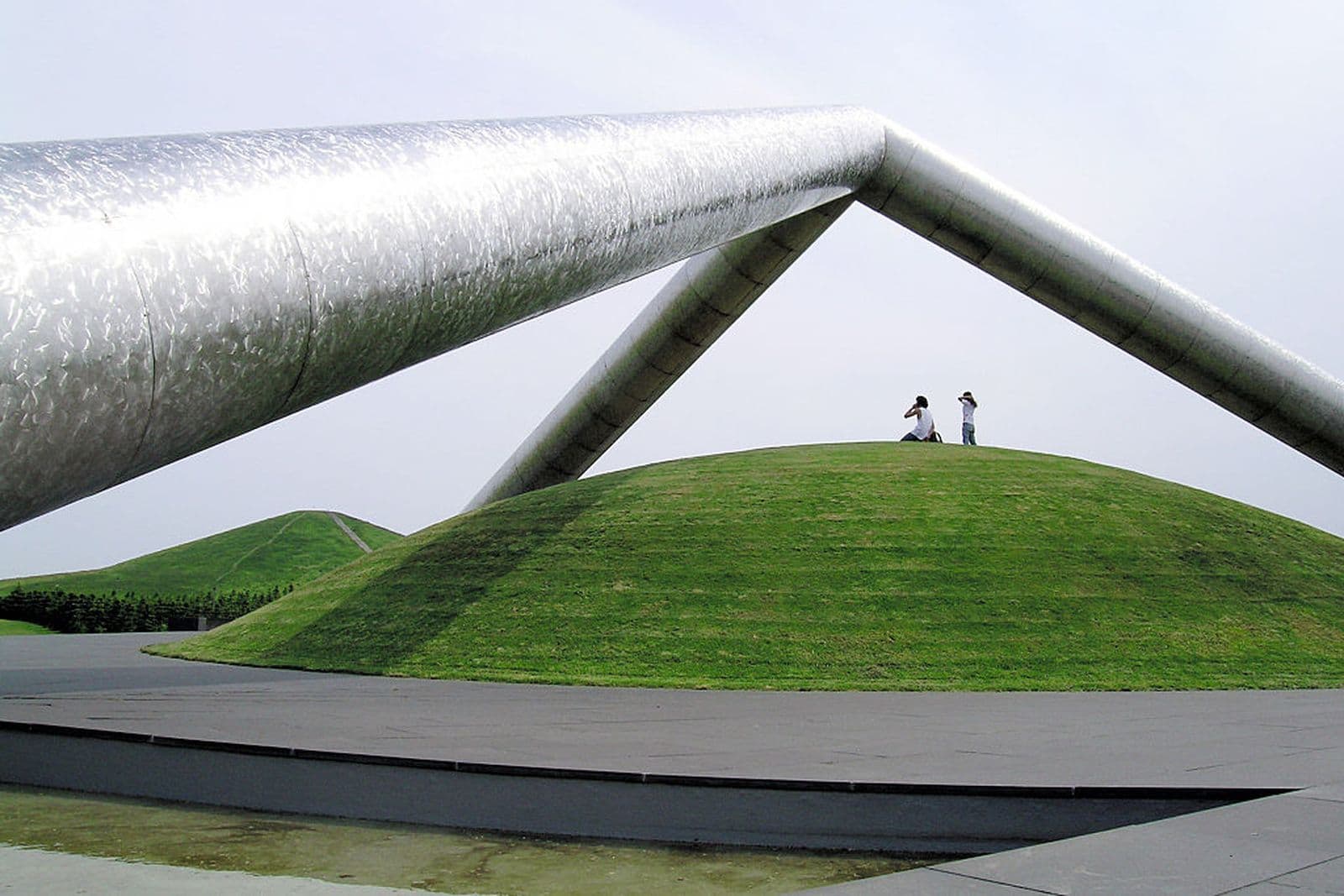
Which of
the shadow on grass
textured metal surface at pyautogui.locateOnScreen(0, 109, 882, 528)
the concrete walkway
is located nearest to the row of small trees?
the shadow on grass

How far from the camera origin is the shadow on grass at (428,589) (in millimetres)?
14297

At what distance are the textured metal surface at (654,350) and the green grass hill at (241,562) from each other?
16.4m

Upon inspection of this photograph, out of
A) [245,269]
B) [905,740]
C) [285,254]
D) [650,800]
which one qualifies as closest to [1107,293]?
[905,740]

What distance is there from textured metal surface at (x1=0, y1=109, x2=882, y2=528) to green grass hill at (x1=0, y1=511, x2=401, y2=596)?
1296 inches

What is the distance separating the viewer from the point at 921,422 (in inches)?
859

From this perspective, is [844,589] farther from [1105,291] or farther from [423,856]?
[423,856]

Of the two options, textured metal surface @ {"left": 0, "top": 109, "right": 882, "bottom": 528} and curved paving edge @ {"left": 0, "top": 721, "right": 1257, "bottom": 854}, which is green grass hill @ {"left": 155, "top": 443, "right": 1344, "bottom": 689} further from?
textured metal surface @ {"left": 0, "top": 109, "right": 882, "bottom": 528}

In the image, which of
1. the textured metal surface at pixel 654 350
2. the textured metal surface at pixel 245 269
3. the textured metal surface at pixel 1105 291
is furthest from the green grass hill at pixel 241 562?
the textured metal surface at pixel 245 269

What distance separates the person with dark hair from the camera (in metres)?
21.7

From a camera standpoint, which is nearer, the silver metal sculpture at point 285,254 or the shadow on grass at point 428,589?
the silver metal sculpture at point 285,254

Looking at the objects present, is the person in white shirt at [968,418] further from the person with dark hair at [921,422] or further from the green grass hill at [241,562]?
the green grass hill at [241,562]

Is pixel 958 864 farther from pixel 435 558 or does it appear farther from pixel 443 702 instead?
pixel 435 558

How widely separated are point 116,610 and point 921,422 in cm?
2324

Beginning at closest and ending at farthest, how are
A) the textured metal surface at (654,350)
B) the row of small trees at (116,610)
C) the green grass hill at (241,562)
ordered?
the textured metal surface at (654,350) → the row of small trees at (116,610) → the green grass hill at (241,562)
